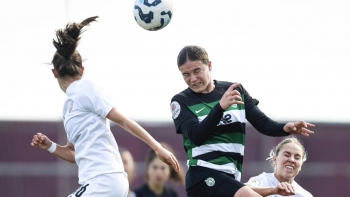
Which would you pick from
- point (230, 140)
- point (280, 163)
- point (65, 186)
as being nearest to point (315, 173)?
point (65, 186)

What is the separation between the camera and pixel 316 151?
959 inches

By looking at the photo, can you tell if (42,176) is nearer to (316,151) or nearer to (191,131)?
(316,151)

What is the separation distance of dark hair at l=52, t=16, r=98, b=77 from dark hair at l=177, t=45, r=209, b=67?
0.93m

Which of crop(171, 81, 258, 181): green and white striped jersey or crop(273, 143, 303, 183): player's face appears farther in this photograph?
crop(273, 143, 303, 183): player's face

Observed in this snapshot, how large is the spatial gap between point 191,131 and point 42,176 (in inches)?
631

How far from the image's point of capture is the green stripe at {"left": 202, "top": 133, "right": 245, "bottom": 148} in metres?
7.50

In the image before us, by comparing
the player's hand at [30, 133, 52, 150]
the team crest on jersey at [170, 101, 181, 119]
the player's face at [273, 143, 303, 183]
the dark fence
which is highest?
the team crest on jersey at [170, 101, 181, 119]

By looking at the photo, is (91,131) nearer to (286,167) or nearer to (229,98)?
(229,98)

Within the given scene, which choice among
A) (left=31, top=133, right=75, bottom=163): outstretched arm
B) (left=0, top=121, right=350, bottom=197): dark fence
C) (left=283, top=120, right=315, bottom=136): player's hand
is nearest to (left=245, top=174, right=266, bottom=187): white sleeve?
(left=283, top=120, right=315, bottom=136): player's hand

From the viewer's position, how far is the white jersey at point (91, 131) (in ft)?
23.8

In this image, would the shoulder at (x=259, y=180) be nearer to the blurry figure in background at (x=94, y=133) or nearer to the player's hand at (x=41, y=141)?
the blurry figure in background at (x=94, y=133)

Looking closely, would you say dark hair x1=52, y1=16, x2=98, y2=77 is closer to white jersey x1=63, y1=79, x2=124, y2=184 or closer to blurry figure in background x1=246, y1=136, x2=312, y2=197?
white jersey x1=63, y1=79, x2=124, y2=184

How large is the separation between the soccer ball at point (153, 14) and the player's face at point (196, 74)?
133cm

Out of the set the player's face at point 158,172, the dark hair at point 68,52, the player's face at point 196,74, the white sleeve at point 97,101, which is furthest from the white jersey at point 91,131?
the player's face at point 158,172
